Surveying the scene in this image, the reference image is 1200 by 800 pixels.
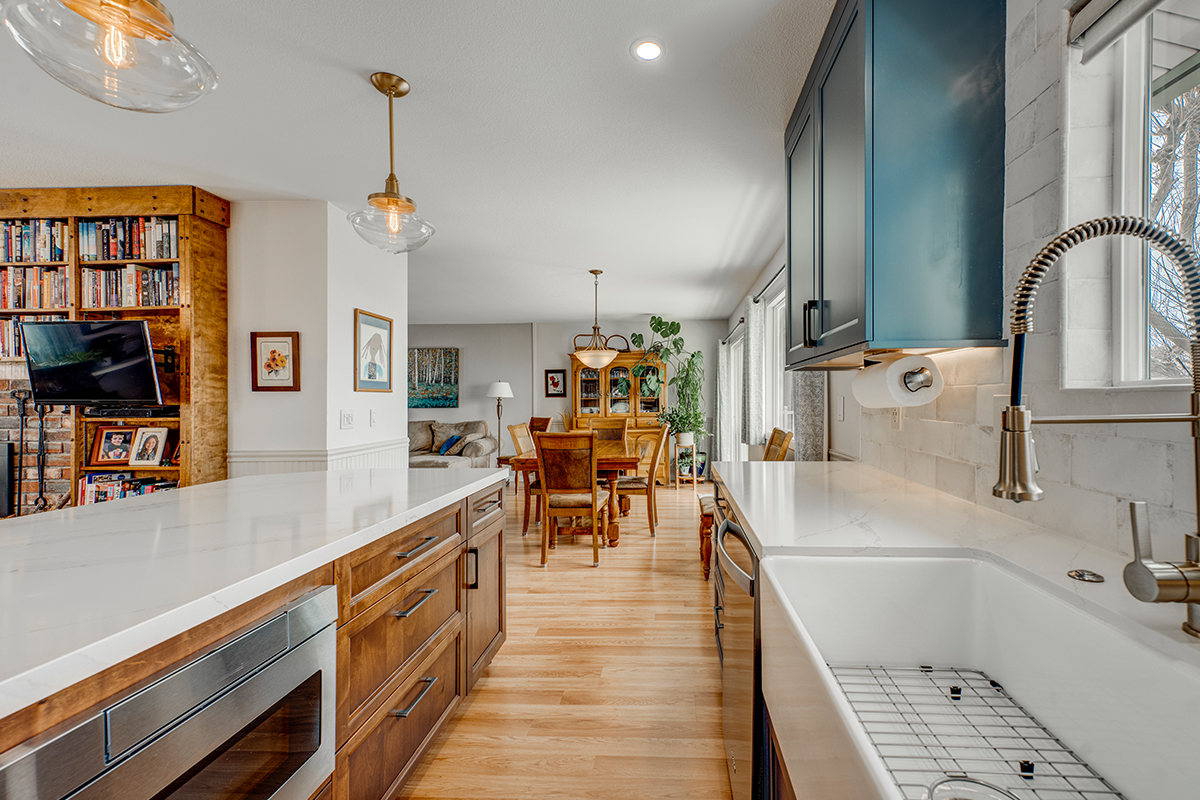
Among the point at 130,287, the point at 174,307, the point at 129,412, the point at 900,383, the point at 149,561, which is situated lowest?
the point at 149,561

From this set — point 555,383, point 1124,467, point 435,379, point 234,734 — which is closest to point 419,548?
point 234,734

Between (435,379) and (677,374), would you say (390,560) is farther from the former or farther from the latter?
(435,379)

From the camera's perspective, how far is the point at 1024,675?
86 cm

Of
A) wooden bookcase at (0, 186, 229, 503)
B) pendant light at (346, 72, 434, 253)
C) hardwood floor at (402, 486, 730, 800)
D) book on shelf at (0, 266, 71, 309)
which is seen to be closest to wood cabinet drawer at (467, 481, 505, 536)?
hardwood floor at (402, 486, 730, 800)

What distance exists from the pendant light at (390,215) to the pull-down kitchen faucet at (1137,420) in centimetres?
199

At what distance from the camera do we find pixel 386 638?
134cm

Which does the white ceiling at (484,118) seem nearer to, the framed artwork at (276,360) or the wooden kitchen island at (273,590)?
the framed artwork at (276,360)

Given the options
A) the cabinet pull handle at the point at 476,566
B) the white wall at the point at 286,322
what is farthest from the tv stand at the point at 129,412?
the cabinet pull handle at the point at 476,566

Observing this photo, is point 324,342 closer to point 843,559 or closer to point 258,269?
point 258,269

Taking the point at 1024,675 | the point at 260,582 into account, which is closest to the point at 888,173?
the point at 1024,675

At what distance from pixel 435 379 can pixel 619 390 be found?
109 inches

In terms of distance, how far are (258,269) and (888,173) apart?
11.2ft

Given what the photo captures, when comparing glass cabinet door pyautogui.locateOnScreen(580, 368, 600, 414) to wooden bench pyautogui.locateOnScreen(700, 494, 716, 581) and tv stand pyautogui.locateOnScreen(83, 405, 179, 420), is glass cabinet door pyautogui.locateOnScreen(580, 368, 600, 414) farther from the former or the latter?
tv stand pyautogui.locateOnScreen(83, 405, 179, 420)

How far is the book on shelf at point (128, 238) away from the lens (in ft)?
10.2
